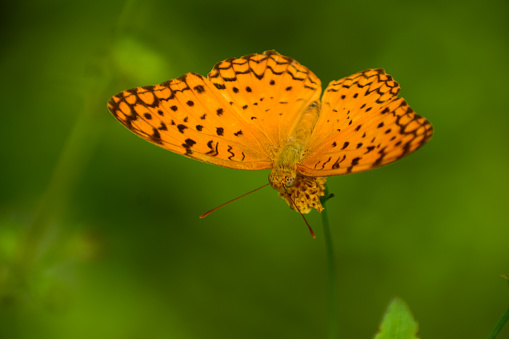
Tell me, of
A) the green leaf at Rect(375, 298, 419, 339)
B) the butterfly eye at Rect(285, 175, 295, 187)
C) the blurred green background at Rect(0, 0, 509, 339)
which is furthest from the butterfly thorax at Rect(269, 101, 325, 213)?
the blurred green background at Rect(0, 0, 509, 339)

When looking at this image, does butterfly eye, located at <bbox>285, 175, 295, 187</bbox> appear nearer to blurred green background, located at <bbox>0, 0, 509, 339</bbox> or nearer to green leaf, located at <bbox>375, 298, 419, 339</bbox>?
green leaf, located at <bbox>375, 298, 419, 339</bbox>

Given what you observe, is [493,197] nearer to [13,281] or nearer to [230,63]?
[230,63]

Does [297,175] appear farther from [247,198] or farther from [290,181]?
[247,198]

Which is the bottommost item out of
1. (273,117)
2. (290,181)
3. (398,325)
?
(398,325)

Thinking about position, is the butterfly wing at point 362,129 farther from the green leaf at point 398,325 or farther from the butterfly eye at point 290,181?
the green leaf at point 398,325

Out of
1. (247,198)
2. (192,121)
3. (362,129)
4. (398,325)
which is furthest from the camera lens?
(247,198)

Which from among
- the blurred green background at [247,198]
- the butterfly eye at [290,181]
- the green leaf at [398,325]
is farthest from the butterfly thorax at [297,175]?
the blurred green background at [247,198]

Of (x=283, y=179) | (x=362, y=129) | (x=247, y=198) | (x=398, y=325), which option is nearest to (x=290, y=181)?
(x=283, y=179)
